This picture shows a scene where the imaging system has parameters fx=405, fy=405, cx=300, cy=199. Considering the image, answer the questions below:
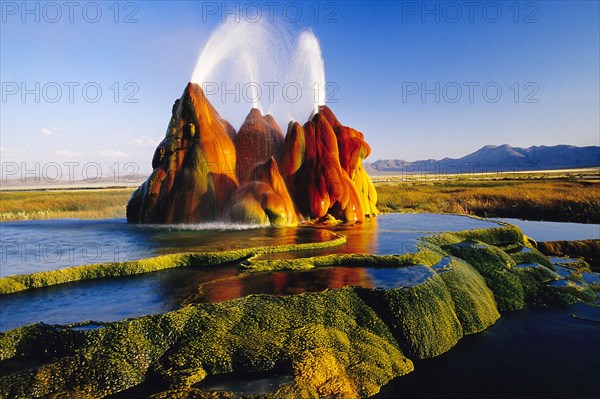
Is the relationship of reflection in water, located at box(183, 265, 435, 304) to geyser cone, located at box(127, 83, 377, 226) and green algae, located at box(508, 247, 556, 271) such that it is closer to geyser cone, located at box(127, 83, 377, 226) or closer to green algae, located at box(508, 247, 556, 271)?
green algae, located at box(508, 247, 556, 271)

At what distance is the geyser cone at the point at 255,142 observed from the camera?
23564 millimetres

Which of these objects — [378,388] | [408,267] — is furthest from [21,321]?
[408,267]

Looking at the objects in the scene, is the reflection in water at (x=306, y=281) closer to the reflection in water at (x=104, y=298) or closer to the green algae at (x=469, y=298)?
the reflection in water at (x=104, y=298)

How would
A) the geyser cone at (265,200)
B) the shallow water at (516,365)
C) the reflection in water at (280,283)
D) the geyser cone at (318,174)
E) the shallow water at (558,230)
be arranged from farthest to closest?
1. the shallow water at (558,230)
2. the geyser cone at (318,174)
3. the geyser cone at (265,200)
4. the reflection in water at (280,283)
5. the shallow water at (516,365)

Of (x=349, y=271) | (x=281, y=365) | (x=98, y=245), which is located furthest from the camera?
(x=98, y=245)

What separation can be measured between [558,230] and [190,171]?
23.2 m

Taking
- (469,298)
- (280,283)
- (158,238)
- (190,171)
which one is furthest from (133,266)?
(190,171)

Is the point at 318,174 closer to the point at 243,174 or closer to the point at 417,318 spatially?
the point at 243,174

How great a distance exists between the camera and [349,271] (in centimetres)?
1149

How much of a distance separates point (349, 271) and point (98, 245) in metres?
10.1

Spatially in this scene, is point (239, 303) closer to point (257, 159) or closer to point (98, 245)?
point (98, 245)

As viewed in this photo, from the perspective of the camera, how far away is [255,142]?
24.1 m

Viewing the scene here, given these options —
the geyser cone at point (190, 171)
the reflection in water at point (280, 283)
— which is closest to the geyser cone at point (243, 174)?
the geyser cone at point (190, 171)

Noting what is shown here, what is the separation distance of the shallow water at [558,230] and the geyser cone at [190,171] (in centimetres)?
1797
